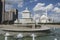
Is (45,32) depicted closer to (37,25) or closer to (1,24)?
(37,25)

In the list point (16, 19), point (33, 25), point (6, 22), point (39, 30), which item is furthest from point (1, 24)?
point (39, 30)

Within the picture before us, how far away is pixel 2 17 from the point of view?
302 inches

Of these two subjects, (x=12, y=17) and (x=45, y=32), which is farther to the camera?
(x=12, y=17)

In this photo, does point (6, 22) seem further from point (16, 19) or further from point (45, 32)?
point (45, 32)

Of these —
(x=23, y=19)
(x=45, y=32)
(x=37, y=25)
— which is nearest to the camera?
(x=45, y=32)

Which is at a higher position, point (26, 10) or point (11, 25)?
point (26, 10)

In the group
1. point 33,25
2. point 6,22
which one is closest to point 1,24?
point 6,22

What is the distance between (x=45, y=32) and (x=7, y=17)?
1.97 meters

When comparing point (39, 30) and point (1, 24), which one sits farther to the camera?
point (1, 24)

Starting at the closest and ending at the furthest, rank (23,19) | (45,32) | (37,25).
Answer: (45,32)
(37,25)
(23,19)

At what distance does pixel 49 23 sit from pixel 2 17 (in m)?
1.85

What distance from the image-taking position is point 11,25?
7.40 metres

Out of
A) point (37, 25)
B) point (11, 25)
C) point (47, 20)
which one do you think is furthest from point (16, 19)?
point (47, 20)

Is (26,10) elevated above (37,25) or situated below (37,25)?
above
